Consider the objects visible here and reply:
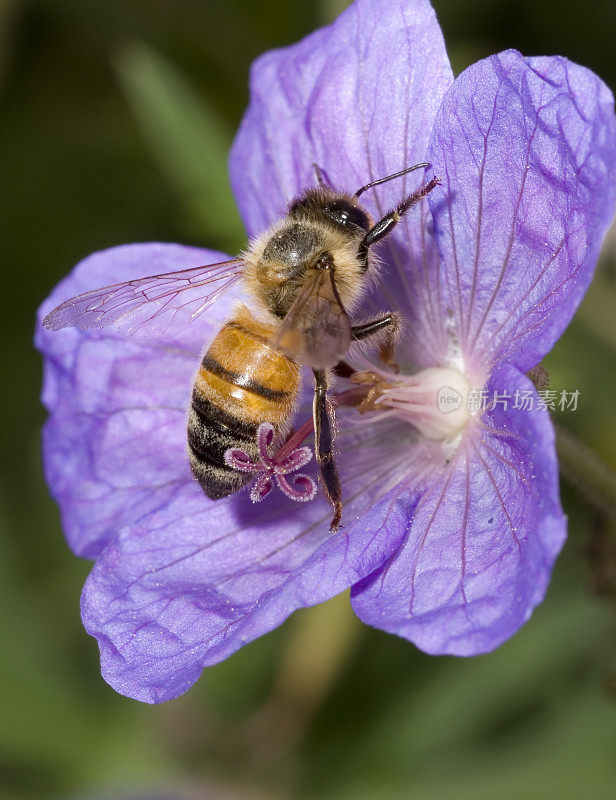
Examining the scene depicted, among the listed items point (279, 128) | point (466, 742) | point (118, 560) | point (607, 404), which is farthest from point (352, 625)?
point (279, 128)

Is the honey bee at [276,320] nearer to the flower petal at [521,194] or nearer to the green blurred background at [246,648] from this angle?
the flower petal at [521,194]

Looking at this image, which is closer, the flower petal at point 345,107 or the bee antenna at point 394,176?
the bee antenna at point 394,176

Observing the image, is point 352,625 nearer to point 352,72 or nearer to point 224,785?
point 224,785

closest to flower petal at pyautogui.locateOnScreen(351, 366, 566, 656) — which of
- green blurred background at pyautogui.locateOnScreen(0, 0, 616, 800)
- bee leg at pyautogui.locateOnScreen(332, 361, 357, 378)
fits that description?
bee leg at pyautogui.locateOnScreen(332, 361, 357, 378)

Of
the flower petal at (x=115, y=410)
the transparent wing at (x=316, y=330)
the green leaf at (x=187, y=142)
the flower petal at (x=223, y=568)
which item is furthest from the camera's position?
the green leaf at (x=187, y=142)

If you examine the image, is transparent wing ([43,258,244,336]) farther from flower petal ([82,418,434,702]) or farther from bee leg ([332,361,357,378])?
flower petal ([82,418,434,702])

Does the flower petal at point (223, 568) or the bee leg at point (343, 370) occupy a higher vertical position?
the bee leg at point (343, 370)

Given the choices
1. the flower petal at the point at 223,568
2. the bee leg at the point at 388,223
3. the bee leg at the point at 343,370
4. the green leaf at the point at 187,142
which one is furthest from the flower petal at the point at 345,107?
the green leaf at the point at 187,142
